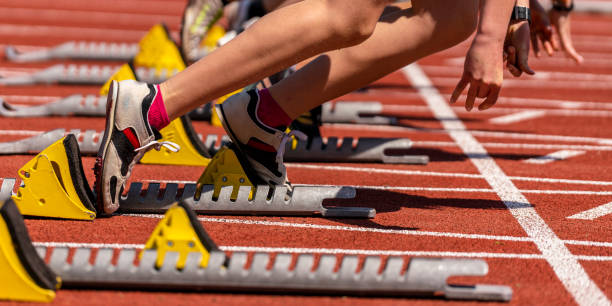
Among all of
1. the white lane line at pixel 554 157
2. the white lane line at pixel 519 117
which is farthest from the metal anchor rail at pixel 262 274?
Answer: the white lane line at pixel 519 117

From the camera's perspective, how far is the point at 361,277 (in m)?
2.60

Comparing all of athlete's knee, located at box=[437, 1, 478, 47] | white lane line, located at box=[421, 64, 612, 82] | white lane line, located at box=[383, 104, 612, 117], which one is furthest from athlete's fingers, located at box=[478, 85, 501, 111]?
white lane line, located at box=[421, 64, 612, 82]

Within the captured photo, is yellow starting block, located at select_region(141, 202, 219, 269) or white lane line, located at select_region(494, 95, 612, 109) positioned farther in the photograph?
A: white lane line, located at select_region(494, 95, 612, 109)

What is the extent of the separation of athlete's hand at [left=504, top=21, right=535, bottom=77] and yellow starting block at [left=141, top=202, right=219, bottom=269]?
165 centimetres

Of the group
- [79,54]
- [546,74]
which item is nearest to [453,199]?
[546,74]

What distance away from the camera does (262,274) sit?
2607 mm

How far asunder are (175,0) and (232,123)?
1172 cm

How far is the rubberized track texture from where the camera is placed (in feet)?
9.53

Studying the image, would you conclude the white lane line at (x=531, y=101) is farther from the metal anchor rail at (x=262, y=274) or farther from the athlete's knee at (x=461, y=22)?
the metal anchor rail at (x=262, y=274)

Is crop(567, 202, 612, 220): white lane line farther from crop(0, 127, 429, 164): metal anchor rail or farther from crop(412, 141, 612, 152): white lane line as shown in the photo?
→ crop(412, 141, 612, 152): white lane line

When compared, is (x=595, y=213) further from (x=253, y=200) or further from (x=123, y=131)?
(x=123, y=131)

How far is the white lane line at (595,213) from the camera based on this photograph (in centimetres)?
368

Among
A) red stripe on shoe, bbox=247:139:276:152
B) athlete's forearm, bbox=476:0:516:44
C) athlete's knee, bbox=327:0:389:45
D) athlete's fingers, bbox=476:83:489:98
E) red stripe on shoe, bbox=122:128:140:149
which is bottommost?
red stripe on shoe, bbox=247:139:276:152

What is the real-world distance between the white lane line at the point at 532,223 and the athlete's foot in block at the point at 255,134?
0.95m
